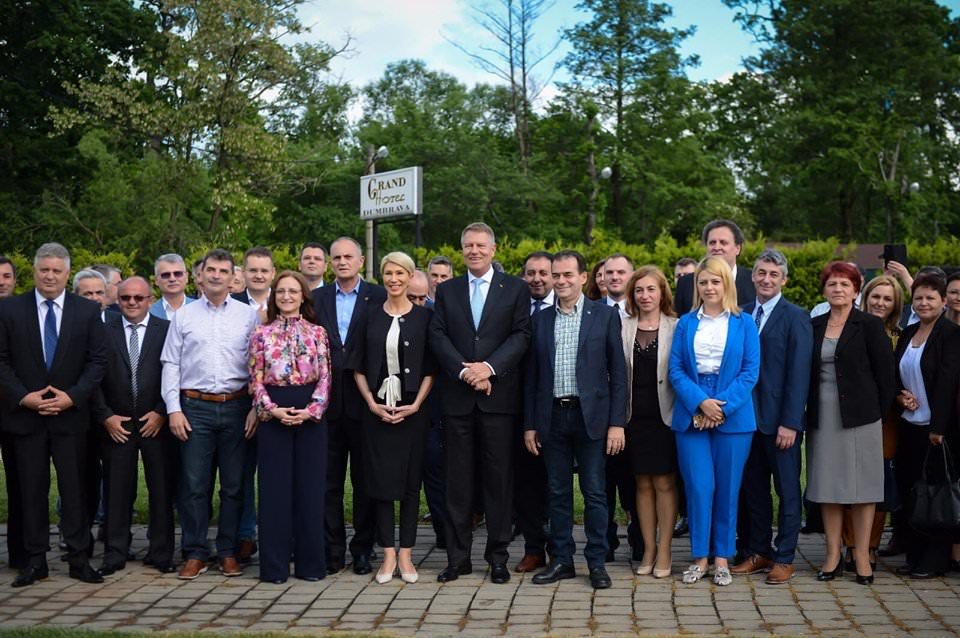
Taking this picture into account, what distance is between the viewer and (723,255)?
785 cm

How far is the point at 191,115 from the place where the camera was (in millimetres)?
28000

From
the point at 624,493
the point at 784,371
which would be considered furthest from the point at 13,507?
the point at 784,371

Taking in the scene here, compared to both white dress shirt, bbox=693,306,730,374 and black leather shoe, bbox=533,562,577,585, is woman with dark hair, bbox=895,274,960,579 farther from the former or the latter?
black leather shoe, bbox=533,562,577,585

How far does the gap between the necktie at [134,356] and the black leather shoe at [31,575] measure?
1288 mm

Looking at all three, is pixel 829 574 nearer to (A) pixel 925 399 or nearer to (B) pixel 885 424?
(B) pixel 885 424

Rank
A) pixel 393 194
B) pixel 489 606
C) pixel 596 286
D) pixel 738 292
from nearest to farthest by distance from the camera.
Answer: pixel 489 606 < pixel 738 292 < pixel 596 286 < pixel 393 194

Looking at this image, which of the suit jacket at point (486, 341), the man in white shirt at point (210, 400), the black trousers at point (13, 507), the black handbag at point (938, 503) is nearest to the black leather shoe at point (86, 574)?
the black trousers at point (13, 507)

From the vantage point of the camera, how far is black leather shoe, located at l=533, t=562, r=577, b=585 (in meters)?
7.08

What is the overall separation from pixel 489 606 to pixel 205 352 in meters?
2.64

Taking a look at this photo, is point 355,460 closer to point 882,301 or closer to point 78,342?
point 78,342

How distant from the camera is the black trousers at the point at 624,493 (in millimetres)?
7832

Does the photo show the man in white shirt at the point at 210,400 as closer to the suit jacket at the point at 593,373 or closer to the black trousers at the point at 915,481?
the suit jacket at the point at 593,373

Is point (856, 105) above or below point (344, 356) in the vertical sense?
above

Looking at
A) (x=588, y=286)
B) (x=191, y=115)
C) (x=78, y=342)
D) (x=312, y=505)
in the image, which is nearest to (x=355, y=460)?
(x=312, y=505)
